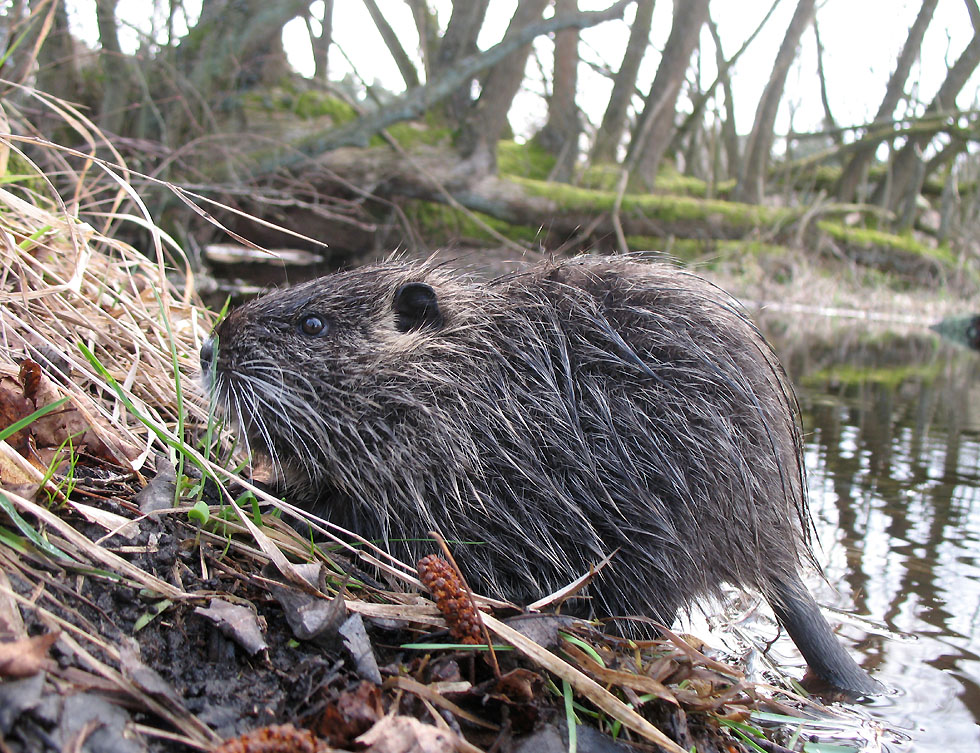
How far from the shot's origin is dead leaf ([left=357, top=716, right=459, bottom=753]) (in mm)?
1272

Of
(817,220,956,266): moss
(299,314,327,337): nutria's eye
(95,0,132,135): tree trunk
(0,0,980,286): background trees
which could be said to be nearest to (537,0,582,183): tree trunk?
(0,0,980,286): background trees

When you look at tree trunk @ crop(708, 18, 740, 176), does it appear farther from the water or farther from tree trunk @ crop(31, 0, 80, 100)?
tree trunk @ crop(31, 0, 80, 100)

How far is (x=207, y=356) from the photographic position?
223cm

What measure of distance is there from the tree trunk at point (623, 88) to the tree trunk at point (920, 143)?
20.1 ft

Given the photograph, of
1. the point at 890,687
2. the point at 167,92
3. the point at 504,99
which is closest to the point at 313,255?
the point at 504,99

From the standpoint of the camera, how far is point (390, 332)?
235 centimetres

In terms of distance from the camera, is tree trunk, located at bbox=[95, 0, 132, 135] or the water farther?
tree trunk, located at bbox=[95, 0, 132, 135]

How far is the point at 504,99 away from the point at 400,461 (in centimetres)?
863

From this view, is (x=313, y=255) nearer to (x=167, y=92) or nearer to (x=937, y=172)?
(x=167, y=92)

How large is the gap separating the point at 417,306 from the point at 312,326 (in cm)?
31

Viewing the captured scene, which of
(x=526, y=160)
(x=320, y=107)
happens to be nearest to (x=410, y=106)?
(x=320, y=107)

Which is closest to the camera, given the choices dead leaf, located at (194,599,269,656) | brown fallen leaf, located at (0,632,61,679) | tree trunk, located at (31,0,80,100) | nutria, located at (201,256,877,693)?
brown fallen leaf, located at (0,632,61,679)

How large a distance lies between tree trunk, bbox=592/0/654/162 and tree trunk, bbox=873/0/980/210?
6123mm

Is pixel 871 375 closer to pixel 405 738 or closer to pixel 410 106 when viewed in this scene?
pixel 410 106
